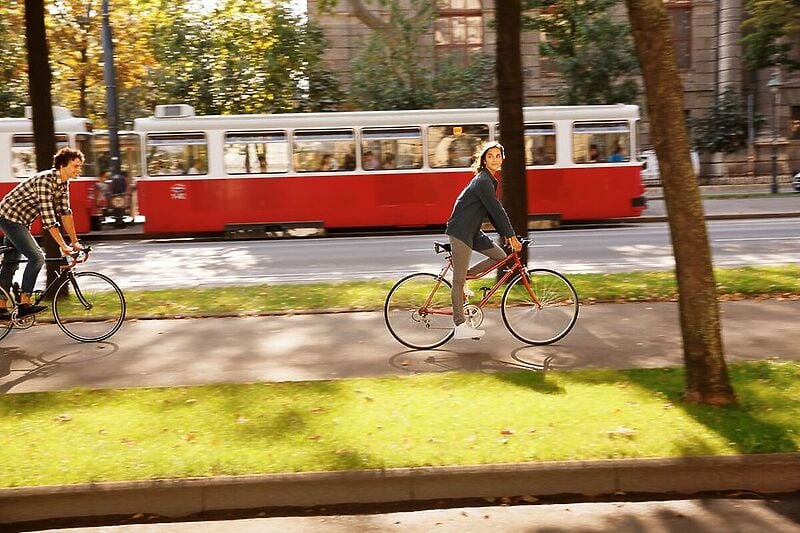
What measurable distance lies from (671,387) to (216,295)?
6776 mm

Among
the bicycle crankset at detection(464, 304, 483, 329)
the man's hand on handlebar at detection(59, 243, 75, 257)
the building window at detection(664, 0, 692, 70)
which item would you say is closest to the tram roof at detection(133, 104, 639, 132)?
the man's hand on handlebar at detection(59, 243, 75, 257)

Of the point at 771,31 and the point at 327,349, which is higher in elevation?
the point at 771,31

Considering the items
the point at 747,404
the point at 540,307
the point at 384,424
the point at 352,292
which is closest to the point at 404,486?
the point at 384,424

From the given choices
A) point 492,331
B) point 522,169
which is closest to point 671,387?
point 492,331

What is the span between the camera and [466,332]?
8.42 meters

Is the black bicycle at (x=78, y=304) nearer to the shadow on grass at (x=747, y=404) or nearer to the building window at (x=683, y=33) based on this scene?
the shadow on grass at (x=747, y=404)

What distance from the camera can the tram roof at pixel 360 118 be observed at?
21.5 metres

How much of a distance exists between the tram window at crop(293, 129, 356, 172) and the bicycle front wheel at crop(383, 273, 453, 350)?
13.5m

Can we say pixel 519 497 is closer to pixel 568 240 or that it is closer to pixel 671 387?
pixel 671 387

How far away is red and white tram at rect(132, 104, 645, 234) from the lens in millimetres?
21594

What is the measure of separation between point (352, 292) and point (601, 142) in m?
12.2

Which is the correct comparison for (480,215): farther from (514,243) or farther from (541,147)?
(541,147)

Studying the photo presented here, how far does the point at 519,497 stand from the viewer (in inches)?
202

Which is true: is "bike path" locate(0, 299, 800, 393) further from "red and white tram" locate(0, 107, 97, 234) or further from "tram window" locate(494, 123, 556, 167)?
"red and white tram" locate(0, 107, 97, 234)
